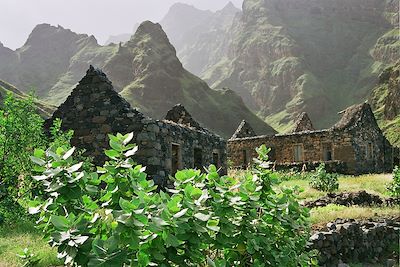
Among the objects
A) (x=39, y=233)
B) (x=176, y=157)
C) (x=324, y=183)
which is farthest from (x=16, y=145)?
(x=324, y=183)

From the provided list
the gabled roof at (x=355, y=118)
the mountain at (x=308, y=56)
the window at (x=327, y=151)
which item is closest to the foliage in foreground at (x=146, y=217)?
the window at (x=327, y=151)

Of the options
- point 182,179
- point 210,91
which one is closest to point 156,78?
point 210,91

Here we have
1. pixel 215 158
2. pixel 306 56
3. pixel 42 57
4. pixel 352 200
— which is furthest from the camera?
pixel 42 57

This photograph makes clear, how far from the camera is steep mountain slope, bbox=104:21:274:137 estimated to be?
8650cm

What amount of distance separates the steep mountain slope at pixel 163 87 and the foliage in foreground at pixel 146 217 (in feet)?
259

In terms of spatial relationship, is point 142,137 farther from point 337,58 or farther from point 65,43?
point 65,43

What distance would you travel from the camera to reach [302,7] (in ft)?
527

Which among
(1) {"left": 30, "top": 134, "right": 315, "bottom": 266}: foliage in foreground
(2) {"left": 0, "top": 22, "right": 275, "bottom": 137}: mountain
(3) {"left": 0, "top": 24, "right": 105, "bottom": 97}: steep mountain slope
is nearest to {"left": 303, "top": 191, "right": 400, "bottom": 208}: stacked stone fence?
(1) {"left": 30, "top": 134, "right": 315, "bottom": 266}: foliage in foreground

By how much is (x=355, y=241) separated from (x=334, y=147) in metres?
20.3

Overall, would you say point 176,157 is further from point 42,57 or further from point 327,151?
point 42,57

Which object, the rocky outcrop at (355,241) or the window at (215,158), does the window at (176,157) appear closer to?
the window at (215,158)

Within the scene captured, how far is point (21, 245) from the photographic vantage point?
655cm

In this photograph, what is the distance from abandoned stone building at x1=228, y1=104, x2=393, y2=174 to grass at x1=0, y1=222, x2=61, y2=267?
2140cm

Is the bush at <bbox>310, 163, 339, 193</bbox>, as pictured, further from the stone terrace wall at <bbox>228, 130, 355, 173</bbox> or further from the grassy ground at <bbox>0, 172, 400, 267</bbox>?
the stone terrace wall at <bbox>228, 130, 355, 173</bbox>
